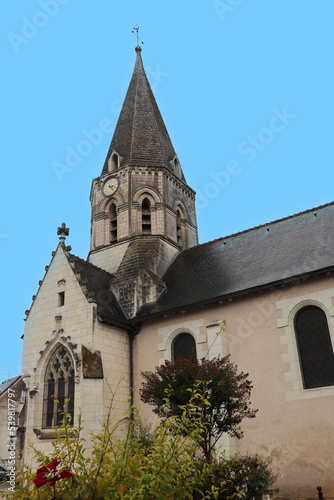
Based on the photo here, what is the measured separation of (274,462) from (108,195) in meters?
14.1

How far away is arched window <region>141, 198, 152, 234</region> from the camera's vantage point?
2006 cm

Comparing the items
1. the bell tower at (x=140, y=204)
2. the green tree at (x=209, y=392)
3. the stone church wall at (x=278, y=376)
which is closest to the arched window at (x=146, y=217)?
the bell tower at (x=140, y=204)

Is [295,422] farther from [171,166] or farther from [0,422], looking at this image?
[0,422]

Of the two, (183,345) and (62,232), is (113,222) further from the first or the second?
(183,345)

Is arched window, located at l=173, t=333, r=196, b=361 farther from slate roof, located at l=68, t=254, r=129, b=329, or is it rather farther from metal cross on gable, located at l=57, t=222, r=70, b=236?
metal cross on gable, located at l=57, t=222, r=70, b=236

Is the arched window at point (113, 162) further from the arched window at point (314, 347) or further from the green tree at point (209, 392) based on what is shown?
the green tree at point (209, 392)

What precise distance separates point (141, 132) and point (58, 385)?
45.9 ft

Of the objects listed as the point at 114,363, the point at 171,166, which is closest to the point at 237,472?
the point at 114,363

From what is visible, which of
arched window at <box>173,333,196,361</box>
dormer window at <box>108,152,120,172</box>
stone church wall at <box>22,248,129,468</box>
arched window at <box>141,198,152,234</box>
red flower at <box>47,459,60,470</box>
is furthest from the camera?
dormer window at <box>108,152,120,172</box>

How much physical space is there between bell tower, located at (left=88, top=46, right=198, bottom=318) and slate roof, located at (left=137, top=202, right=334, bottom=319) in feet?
5.48

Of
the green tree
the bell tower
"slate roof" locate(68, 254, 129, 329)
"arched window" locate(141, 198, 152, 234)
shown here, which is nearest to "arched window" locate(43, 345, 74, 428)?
"slate roof" locate(68, 254, 129, 329)

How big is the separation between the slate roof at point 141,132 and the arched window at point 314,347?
38.3 ft

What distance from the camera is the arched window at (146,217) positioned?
2006 centimetres

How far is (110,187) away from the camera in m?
21.3
